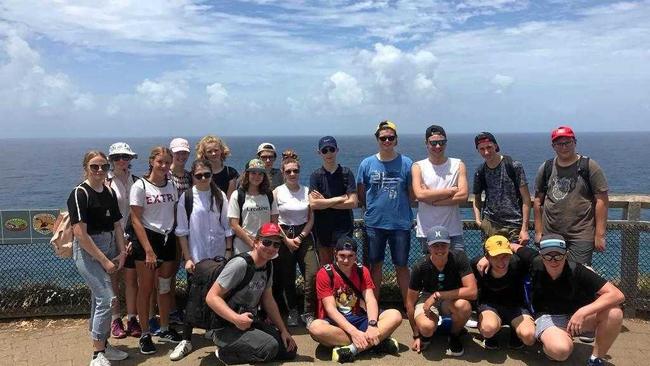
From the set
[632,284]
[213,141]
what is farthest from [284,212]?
[632,284]

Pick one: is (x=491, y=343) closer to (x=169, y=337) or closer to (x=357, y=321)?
(x=357, y=321)

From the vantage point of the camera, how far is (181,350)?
5457mm

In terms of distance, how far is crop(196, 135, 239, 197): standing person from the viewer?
6223mm

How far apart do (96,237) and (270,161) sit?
2337 millimetres

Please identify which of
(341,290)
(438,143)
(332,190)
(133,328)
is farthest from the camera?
(332,190)

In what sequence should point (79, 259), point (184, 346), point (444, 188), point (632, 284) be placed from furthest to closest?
point (632, 284) → point (444, 188) → point (184, 346) → point (79, 259)

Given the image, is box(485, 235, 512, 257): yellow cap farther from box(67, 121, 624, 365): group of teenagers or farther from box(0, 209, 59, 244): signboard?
box(0, 209, 59, 244): signboard

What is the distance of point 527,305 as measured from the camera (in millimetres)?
5531

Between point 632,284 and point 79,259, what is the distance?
6413mm

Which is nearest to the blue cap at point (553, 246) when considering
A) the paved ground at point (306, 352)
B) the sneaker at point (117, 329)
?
the paved ground at point (306, 352)

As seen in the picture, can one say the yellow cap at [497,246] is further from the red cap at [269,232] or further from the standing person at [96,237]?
the standing person at [96,237]

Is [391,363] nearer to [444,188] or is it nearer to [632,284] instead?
[444,188]

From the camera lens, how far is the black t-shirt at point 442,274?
5.48 meters

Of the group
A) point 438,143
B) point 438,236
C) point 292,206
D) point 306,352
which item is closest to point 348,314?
point 306,352
